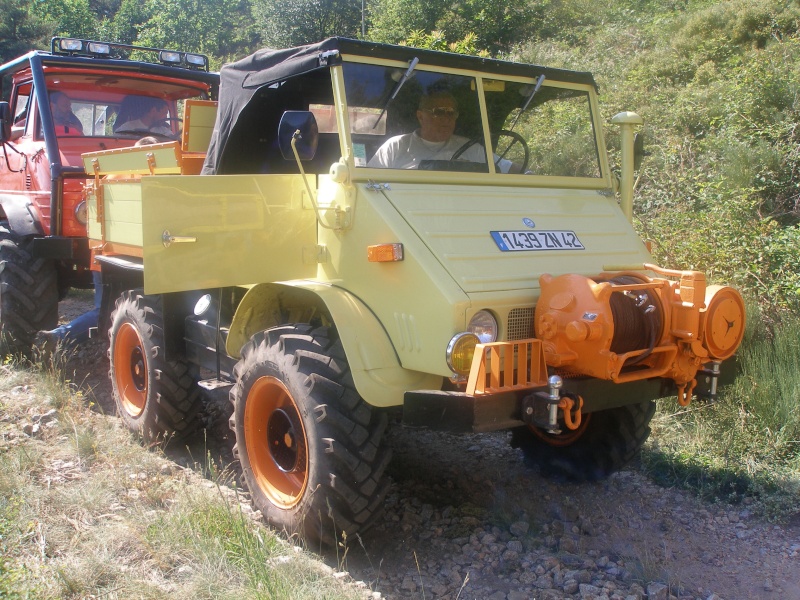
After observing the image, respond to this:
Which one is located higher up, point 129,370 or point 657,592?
point 129,370

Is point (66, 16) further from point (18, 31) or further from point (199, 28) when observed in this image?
point (199, 28)

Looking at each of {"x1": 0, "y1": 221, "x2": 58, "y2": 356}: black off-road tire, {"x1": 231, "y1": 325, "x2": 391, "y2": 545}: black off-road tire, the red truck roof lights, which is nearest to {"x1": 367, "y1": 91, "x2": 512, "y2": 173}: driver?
{"x1": 231, "y1": 325, "x2": 391, "y2": 545}: black off-road tire

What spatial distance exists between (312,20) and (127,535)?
22.6m

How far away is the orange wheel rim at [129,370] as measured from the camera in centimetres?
543

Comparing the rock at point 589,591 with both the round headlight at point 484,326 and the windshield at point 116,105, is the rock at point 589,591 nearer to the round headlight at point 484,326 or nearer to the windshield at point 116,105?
the round headlight at point 484,326

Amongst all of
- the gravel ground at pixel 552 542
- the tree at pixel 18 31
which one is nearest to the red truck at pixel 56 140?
the gravel ground at pixel 552 542

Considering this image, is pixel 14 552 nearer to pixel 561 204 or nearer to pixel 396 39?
pixel 561 204

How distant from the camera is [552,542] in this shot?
3.95 m

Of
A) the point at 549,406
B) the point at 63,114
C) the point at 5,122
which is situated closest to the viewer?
the point at 549,406

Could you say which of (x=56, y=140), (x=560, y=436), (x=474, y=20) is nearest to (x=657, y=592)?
(x=560, y=436)

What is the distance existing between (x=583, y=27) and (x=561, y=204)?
16.4 m

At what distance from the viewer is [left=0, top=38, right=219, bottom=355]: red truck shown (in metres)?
6.52

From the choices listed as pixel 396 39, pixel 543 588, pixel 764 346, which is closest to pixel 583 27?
pixel 396 39

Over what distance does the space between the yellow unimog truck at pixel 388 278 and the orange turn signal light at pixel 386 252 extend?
1 centimetres
